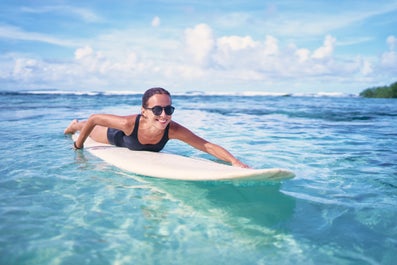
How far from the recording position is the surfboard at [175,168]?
335 centimetres

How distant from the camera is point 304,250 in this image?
8.16ft

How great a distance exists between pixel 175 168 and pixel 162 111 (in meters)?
0.87

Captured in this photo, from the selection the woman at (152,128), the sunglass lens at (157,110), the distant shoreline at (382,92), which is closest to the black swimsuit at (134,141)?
the woman at (152,128)

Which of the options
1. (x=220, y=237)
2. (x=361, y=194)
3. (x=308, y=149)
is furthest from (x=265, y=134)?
(x=220, y=237)

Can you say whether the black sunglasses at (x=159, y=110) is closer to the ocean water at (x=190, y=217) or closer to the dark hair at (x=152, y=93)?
the dark hair at (x=152, y=93)

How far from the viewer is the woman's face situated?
449cm

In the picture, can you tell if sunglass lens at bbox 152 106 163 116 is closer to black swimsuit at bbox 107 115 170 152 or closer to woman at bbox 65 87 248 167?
woman at bbox 65 87 248 167

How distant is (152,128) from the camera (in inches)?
196

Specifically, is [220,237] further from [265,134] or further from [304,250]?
[265,134]

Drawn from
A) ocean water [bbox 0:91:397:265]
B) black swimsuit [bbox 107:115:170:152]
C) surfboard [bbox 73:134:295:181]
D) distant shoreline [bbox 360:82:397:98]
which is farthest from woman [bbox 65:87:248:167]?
distant shoreline [bbox 360:82:397:98]

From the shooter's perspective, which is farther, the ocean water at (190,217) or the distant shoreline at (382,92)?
the distant shoreline at (382,92)

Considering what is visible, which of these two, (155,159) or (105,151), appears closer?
(155,159)

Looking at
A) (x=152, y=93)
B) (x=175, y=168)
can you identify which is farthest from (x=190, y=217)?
(x=152, y=93)

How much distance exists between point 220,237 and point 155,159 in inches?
92.5
